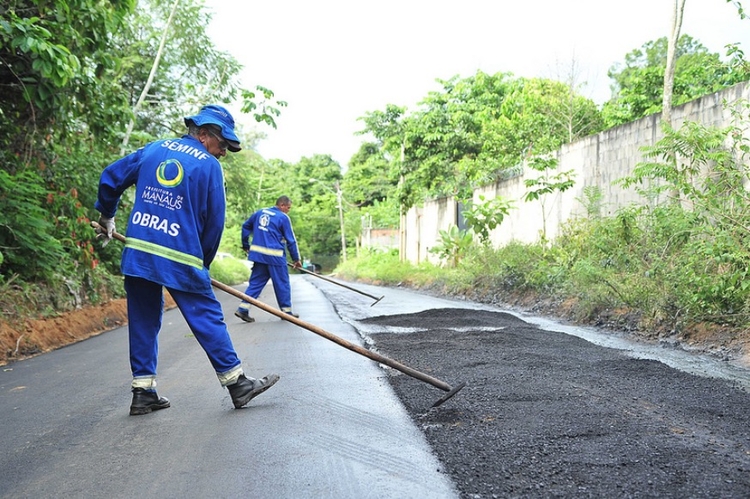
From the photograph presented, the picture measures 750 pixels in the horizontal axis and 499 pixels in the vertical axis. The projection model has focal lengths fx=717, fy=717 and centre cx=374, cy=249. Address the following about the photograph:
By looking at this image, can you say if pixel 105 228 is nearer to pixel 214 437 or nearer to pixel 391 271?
pixel 214 437

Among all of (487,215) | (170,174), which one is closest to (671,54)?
(487,215)

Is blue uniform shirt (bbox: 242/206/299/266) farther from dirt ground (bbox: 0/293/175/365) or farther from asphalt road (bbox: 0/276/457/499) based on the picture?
asphalt road (bbox: 0/276/457/499)

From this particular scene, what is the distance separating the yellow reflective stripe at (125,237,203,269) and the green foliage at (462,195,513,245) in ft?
48.8

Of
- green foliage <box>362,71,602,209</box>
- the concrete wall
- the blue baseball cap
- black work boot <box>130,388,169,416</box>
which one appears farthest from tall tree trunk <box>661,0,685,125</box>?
green foliage <box>362,71,602,209</box>

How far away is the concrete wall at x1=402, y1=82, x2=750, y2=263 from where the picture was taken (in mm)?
10289

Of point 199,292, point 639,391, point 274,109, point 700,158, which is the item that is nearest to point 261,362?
point 199,292

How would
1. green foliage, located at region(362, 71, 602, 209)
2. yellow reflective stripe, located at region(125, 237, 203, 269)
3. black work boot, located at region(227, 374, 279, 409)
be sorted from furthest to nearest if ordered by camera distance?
1. green foliage, located at region(362, 71, 602, 209)
2. black work boot, located at region(227, 374, 279, 409)
3. yellow reflective stripe, located at region(125, 237, 203, 269)

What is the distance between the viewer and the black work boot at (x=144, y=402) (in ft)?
14.6

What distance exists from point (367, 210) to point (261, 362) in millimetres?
53677

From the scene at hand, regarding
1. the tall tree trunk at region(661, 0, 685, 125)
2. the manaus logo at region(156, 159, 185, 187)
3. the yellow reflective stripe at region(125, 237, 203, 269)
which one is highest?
the tall tree trunk at region(661, 0, 685, 125)

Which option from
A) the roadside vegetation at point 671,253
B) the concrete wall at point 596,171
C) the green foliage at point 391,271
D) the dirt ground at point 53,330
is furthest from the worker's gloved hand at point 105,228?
the green foliage at point 391,271

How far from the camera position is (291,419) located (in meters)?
4.15

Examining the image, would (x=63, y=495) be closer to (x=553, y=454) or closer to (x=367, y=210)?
(x=553, y=454)

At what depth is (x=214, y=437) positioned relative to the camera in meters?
3.80
